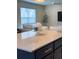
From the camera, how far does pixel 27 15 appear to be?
8398mm

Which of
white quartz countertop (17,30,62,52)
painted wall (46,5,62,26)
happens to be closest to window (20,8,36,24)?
painted wall (46,5,62,26)

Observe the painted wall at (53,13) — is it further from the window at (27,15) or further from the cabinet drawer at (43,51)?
the cabinet drawer at (43,51)

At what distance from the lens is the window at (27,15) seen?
7968 mm

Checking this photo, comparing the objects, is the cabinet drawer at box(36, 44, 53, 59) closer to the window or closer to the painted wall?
the window

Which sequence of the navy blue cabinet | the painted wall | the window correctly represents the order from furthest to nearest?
1. the painted wall
2. the window
3. the navy blue cabinet

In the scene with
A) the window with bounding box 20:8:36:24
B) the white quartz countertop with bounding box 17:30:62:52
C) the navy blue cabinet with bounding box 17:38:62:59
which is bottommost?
the navy blue cabinet with bounding box 17:38:62:59

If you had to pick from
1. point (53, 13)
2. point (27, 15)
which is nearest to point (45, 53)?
point (27, 15)

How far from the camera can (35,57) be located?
A: 1.38 meters

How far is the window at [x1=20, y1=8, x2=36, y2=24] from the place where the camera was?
7.97 meters
